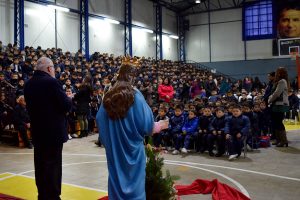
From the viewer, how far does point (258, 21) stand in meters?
26.4

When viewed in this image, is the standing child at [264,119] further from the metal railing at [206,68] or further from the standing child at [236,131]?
the metal railing at [206,68]

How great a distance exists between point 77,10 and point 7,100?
34.8 feet

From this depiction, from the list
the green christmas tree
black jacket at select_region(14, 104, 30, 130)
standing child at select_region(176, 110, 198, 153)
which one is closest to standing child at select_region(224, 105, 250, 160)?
standing child at select_region(176, 110, 198, 153)

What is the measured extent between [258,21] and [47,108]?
83.6 ft

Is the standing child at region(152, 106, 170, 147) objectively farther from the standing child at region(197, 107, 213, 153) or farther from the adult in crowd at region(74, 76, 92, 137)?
the adult in crowd at region(74, 76, 92, 137)

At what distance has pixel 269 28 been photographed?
25953mm

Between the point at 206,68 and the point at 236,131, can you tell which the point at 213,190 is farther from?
the point at 206,68

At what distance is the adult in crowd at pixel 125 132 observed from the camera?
9.41ft

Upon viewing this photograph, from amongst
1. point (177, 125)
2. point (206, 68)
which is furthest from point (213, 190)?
point (206, 68)

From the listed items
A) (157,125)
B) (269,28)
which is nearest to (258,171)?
(157,125)

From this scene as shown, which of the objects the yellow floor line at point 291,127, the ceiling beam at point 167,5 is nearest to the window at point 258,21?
the ceiling beam at point 167,5

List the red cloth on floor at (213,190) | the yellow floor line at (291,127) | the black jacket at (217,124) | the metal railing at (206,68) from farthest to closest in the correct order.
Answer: the metal railing at (206,68)
the yellow floor line at (291,127)
the black jacket at (217,124)
the red cloth on floor at (213,190)

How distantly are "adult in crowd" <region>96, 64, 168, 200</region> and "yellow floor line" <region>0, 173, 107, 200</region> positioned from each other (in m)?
1.94

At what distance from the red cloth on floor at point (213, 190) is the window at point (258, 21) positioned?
23300 millimetres
